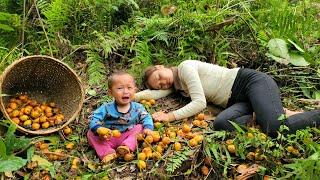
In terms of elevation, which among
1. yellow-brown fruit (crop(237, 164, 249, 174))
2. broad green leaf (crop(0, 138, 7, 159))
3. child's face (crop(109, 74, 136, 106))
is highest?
child's face (crop(109, 74, 136, 106))

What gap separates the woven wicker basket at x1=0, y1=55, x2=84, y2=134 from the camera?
4.33 m

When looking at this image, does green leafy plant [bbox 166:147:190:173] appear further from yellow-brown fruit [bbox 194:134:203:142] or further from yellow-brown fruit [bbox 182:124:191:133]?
yellow-brown fruit [bbox 182:124:191:133]

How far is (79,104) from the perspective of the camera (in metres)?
4.24

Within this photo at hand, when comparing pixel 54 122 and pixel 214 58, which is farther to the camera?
pixel 214 58

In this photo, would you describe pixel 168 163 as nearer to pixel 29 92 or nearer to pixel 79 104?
pixel 79 104

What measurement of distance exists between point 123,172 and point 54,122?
38.8 inches

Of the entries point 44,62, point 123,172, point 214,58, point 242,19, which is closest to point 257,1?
point 242,19

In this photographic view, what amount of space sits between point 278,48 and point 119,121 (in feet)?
6.94

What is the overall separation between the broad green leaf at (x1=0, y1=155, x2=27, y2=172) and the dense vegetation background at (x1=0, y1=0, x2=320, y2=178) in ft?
4.72

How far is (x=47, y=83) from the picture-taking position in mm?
4773

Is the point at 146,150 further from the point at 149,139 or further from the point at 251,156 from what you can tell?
the point at 251,156

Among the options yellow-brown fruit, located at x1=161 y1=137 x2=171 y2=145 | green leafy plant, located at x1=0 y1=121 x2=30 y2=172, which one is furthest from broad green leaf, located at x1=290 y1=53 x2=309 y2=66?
green leafy plant, located at x1=0 y1=121 x2=30 y2=172

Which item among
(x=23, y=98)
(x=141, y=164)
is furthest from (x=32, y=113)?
(x=141, y=164)

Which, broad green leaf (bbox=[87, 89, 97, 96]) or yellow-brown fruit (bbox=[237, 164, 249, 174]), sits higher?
broad green leaf (bbox=[87, 89, 97, 96])
